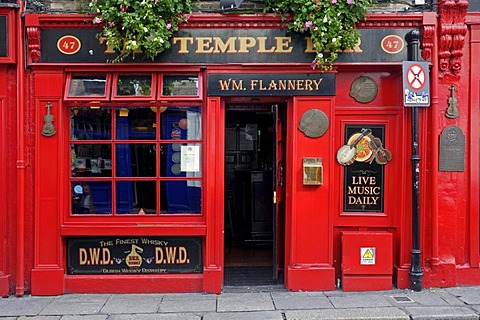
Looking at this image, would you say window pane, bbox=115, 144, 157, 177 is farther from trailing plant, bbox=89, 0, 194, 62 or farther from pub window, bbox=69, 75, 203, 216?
trailing plant, bbox=89, 0, 194, 62

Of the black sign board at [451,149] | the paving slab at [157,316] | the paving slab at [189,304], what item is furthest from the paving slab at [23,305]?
the black sign board at [451,149]

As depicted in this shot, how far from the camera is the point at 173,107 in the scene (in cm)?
696

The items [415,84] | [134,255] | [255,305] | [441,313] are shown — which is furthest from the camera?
[134,255]

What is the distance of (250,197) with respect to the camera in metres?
9.80

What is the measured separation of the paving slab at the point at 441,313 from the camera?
579 centimetres

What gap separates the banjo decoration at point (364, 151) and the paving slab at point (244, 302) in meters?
2.14

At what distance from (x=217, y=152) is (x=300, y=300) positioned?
2.23m

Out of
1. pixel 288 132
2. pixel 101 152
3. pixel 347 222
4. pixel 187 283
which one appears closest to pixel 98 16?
pixel 101 152

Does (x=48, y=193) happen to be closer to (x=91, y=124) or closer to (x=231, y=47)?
(x=91, y=124)

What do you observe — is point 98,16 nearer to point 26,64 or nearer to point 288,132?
point 26,64

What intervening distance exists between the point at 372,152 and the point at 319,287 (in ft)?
6.55

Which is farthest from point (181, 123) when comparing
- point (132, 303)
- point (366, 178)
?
point (366, 178)

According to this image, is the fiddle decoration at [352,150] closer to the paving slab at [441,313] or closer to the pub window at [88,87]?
the paving slab at [441,313]

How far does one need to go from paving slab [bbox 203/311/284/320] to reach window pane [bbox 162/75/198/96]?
2.88 metres
